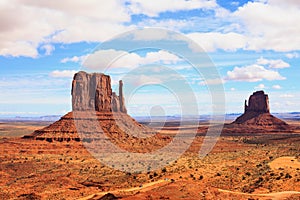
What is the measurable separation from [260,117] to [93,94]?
9009cm

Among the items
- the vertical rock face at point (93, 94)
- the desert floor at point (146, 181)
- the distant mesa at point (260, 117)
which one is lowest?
the desert floor at point (146, 181)

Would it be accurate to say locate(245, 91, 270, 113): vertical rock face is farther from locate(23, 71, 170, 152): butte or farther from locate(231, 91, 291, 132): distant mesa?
locate(23, 71, 170, 152): butte

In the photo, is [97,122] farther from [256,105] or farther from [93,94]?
[256,105]

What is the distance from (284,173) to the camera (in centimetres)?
3659

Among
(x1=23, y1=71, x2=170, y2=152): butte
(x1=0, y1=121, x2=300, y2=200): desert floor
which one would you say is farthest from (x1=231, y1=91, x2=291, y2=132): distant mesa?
(x1=0, y1=121, x2=300, y2=200): desert floor

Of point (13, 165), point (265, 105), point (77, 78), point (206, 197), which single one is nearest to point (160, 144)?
point (77, 78)

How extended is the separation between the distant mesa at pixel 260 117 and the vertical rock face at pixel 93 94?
3003 inches

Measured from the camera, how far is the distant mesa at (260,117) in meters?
142

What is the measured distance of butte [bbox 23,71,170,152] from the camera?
76.6m

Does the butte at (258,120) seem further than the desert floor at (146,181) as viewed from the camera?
Yes

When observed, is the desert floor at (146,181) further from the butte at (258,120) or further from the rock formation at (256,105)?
the rock formation at (256,105)

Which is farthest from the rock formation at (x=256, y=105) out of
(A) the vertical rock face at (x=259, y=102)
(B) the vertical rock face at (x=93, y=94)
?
(B) the vertical rock face at (x=93, y=94)

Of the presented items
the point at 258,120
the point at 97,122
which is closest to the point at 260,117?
the point at 258,120

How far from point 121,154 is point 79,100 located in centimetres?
2605
